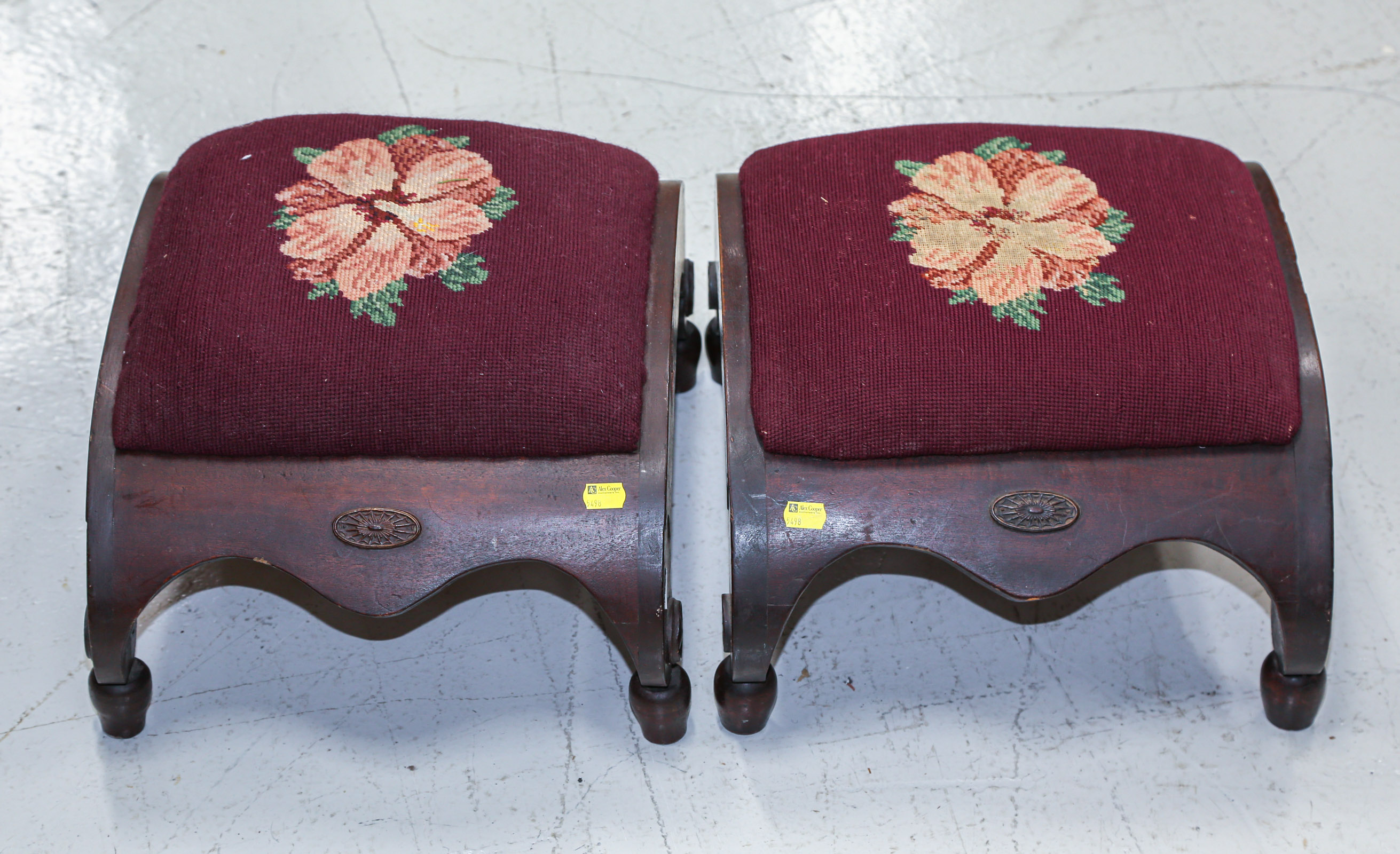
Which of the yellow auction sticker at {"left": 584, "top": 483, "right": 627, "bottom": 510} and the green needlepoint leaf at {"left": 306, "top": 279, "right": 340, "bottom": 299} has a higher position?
the green needlepoint leaf at {"left": 306, "top": 279, "right": 340, "bottom": 299}

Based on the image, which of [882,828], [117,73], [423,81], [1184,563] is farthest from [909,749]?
[117,73]

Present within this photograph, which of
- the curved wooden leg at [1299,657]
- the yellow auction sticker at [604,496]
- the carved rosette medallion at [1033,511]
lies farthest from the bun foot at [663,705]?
the curved wooden leg at [1299,657]

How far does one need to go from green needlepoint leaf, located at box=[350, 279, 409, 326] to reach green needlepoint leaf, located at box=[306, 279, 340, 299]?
0.02 meters

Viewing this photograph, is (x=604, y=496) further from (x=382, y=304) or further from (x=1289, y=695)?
(x=1289, y=695)

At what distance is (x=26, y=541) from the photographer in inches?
58.6

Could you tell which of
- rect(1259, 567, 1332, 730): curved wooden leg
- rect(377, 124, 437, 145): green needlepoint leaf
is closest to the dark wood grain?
rect(377, 124, 437, 145): green needlepoint leaf

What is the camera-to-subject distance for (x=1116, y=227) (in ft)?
4.25

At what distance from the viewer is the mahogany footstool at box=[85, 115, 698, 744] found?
1188 millimetres

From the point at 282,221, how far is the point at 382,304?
150 millimetres

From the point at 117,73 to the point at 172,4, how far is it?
15 centimetres

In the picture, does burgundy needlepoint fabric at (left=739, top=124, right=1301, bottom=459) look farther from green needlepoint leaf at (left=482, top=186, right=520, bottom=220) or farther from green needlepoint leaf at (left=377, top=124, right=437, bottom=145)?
green needlepoint leaf at (left=377, top=124, right=437, bottom=145)

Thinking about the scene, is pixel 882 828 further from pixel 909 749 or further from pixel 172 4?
pixel 172 4

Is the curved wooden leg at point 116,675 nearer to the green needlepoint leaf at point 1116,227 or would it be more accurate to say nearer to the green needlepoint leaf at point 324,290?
the green needlepoint leaf at point 324,290

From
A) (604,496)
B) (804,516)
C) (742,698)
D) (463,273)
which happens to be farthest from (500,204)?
(742,698)
